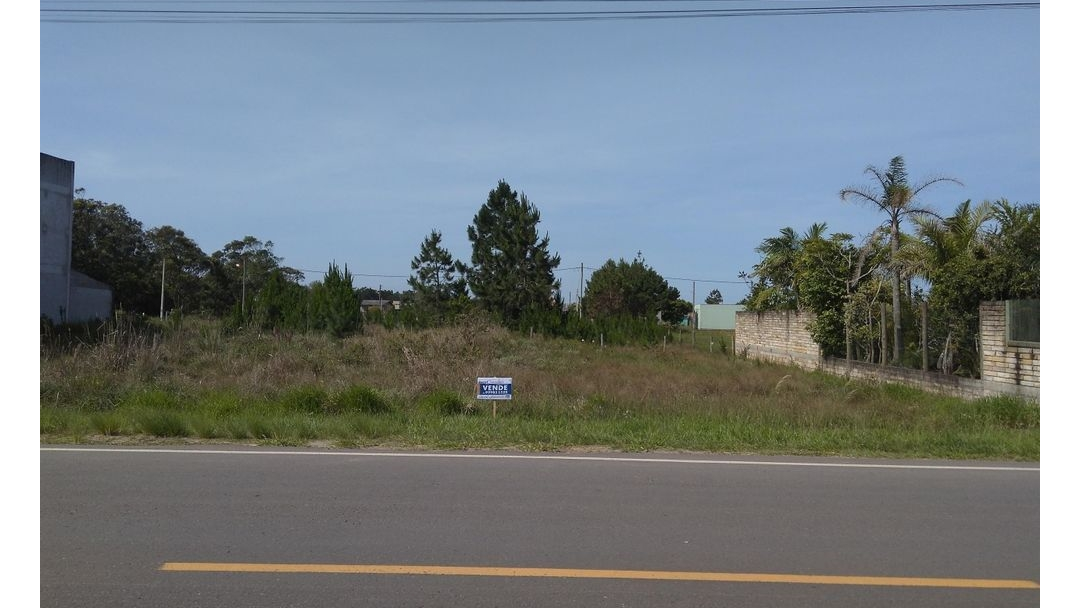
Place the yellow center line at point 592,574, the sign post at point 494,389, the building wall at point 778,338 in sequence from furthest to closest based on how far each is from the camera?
the building wall at point 778,338 < the sign post at point 494,389 < the yellow center line at point 592,574

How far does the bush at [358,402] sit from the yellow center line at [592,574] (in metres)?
8.15

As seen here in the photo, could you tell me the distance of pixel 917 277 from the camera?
18.7 metres

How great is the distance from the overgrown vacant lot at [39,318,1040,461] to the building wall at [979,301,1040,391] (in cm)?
85

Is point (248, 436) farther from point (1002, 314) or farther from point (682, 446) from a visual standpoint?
point (1002, 314)

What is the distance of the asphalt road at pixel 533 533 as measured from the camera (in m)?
4.86

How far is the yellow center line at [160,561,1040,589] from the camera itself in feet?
16.6

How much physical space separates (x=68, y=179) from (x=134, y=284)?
2542 cm

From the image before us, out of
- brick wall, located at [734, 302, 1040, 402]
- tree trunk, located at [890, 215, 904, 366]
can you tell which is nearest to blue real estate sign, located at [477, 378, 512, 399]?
brick wall, located at [734, 302, 1040, 402]

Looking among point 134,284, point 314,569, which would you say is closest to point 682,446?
point 314,569

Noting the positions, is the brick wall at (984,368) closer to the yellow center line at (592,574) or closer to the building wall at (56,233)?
the yellow center line at (592,574)

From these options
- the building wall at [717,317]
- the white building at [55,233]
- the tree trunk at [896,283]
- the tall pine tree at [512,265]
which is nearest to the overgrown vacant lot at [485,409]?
the tree trunk at [896,283]

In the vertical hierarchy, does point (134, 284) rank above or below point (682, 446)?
above

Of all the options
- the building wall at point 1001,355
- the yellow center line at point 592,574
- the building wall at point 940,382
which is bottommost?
the yellow center line at point 592,574

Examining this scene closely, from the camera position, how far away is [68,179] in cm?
3033
